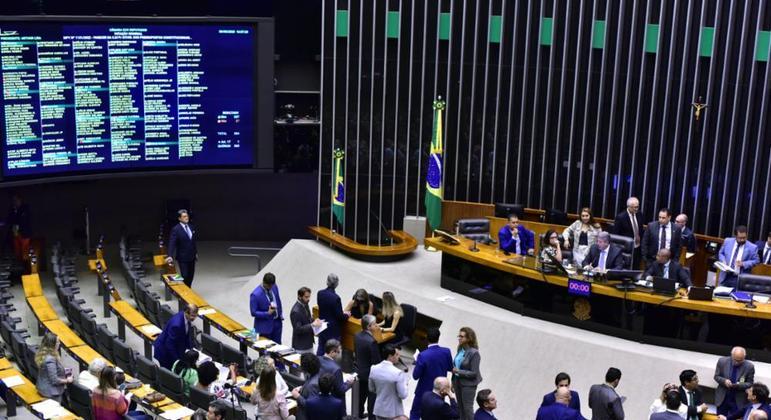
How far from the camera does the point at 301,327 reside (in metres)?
11.5

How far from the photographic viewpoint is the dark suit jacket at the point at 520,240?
550 inches

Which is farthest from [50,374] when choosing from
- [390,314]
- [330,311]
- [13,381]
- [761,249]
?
[761,249]

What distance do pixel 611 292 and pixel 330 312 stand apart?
10.5ft

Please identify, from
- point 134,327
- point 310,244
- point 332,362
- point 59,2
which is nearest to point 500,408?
point 332,362

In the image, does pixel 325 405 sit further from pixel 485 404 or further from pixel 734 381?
pixel 734 381

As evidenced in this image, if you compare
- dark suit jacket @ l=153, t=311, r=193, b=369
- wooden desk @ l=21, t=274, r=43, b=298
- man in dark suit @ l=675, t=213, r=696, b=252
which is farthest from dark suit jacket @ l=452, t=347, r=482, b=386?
wooden desk @ l=21, t=274, r=43, b=298

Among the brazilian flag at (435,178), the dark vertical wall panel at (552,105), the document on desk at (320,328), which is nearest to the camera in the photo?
the document on desk at (320,328)

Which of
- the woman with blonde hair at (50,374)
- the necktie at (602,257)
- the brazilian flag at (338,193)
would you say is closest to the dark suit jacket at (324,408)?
the woman with blonde hair at (50,374)

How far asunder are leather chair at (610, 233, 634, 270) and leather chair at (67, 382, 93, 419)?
22.3ft

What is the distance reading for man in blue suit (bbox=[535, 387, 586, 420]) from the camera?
875cm

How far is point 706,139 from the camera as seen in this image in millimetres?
15672

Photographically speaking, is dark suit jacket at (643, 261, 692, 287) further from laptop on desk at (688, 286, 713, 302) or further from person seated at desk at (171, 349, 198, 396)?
person seated at desk at (171, 349, 198, 396)

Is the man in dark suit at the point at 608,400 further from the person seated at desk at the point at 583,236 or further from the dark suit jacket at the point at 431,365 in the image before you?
the person seated at desk at the point at 583,236

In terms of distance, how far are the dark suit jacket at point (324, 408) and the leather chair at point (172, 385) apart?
1.87 meters
